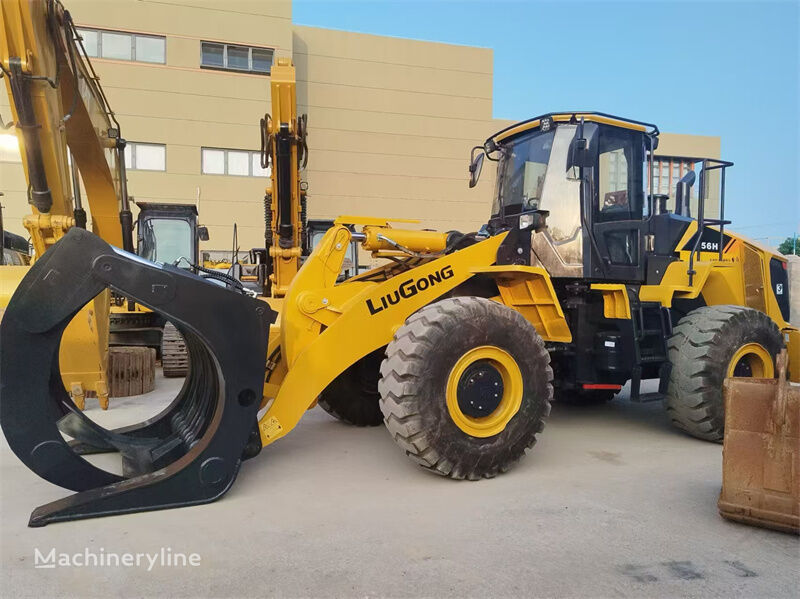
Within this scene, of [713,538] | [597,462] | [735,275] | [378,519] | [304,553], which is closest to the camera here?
[304,553]

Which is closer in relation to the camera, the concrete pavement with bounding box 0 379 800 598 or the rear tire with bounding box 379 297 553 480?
the concrete pavement with bounding box 0 379 800 598

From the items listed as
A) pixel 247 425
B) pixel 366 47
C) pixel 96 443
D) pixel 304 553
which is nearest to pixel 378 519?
pixel 304 553

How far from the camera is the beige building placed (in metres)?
20.7

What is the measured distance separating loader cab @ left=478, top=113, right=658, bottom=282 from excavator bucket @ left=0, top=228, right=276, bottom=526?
8.99 ft

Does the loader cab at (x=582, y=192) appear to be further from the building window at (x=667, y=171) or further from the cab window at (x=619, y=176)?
the building window at (x=667, y=171)

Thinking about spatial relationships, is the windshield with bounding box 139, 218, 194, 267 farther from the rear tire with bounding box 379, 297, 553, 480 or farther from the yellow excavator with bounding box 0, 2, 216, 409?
the rear tire with bounding box 379, 297, 553, 480

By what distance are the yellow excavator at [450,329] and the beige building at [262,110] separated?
16.5 meters

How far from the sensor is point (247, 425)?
3451 mm

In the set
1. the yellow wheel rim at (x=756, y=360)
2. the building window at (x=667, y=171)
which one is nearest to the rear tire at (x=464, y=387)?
the yellow wheel rim at (x=756, y=360)

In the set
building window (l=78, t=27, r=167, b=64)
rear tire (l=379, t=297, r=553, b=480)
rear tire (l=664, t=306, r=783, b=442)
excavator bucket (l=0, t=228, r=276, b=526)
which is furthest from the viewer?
building window (l=78, t=27, r=167, b=64)

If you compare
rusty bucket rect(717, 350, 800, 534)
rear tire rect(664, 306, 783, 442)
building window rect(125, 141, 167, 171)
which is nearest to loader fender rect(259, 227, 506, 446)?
rear tire rect(664, 306, 783, 442)

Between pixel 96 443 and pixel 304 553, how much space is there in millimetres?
2136

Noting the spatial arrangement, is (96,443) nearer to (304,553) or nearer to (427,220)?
(304,553)

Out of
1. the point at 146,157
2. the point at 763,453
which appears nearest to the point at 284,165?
the point at 763,453
